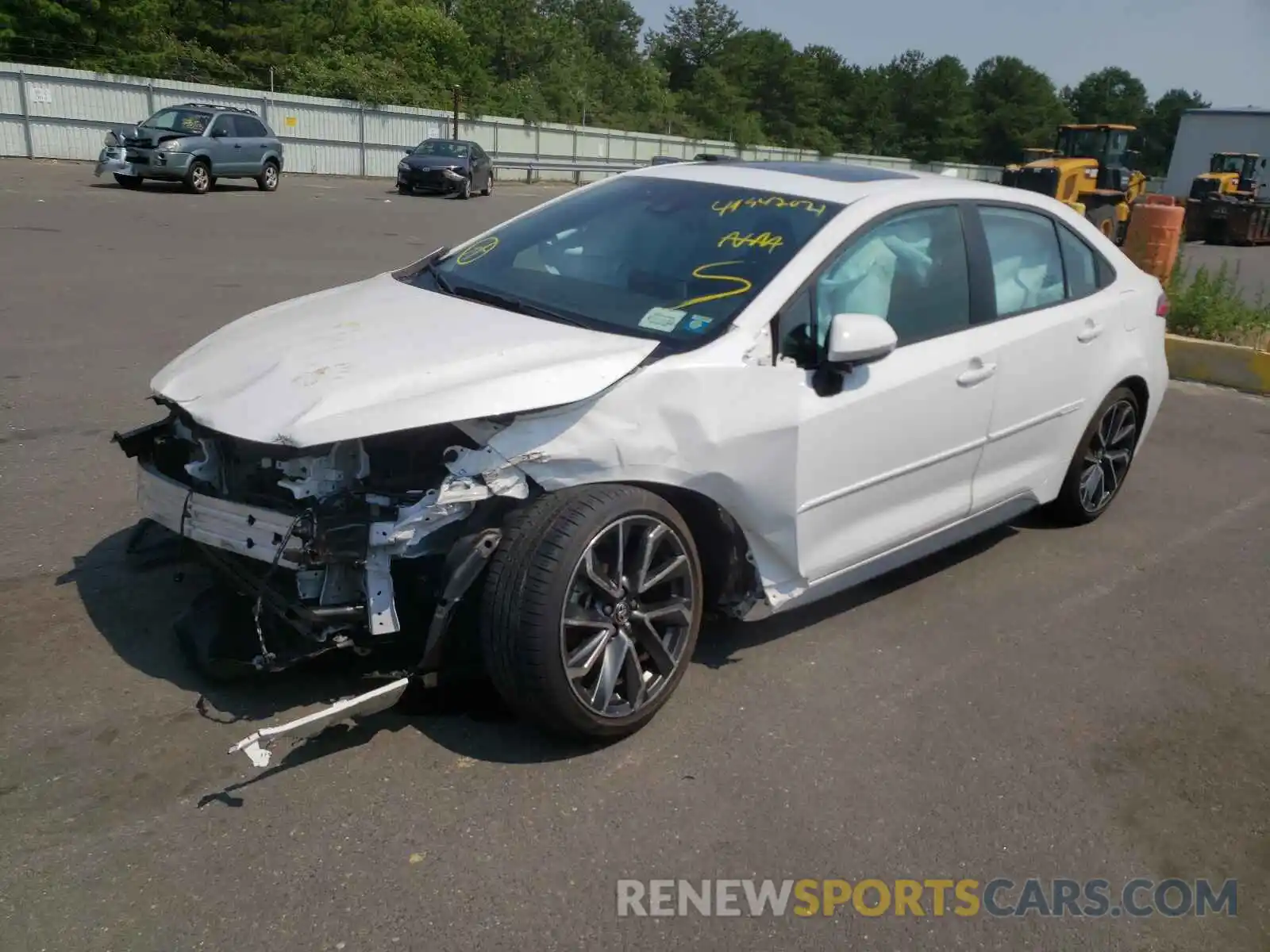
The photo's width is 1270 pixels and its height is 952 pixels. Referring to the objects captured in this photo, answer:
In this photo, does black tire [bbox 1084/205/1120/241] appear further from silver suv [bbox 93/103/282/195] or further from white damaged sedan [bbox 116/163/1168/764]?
white damaged sedan [bbox 116/163/1168/764]

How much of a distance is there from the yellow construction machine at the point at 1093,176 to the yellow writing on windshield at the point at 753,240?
19523 millimetres

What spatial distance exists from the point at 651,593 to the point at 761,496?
475 mm

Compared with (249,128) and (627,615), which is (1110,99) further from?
(627,615)

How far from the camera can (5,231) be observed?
43.5 feet

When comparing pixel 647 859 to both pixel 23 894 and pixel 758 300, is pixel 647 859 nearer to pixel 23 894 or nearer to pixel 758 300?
pixel 23 894

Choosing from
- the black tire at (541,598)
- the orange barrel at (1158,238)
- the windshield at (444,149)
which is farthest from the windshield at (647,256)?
the windshield at (444,149)

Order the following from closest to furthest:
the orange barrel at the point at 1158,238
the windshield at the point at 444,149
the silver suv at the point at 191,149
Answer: the orange barrel at the point at 1158,238, the silver suv at the point at 191,149, the windshield at the point at 444,149

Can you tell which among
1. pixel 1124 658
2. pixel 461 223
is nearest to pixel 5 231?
pixel 461 223

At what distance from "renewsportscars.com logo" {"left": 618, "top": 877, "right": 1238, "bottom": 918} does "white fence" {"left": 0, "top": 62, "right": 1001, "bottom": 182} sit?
16.4 meters

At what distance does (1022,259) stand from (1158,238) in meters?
8.40

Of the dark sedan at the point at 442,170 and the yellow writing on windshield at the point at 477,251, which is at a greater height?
the yellow writing on windshield at the point at 477,251

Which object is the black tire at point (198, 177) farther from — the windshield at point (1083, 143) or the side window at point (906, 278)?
the side window at point (906, 278)

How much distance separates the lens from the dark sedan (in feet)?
90.8

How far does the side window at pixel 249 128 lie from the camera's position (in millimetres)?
23297
